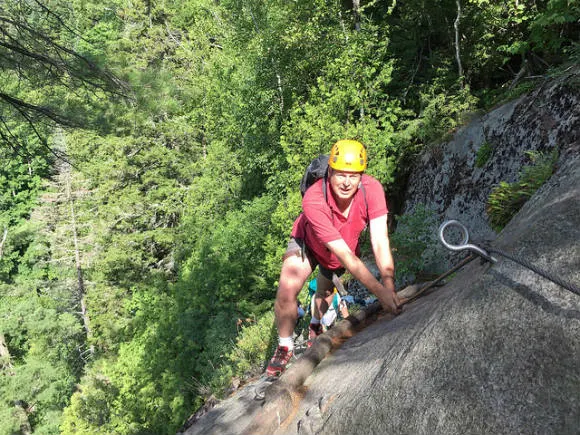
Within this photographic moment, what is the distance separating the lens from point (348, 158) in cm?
344

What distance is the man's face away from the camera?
3.49 meters

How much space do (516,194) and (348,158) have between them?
9.18 feet

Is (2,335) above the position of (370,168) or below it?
above

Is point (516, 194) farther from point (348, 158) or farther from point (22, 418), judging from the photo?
point (22, 418)

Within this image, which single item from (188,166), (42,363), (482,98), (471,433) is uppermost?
(188,166)

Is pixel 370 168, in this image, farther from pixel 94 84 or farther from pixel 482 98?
pixel 94 84

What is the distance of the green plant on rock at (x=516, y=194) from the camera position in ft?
16.3

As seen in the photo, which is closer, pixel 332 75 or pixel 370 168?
pixel 370 168

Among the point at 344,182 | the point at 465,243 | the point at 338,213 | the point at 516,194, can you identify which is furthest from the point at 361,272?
the point at 516,194

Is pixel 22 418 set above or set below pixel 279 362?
above

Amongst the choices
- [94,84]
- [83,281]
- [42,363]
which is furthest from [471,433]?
[42,363]

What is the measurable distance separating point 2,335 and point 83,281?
10.8 metres

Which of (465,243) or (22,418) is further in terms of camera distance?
(22,418)

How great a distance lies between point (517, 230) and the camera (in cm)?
296
